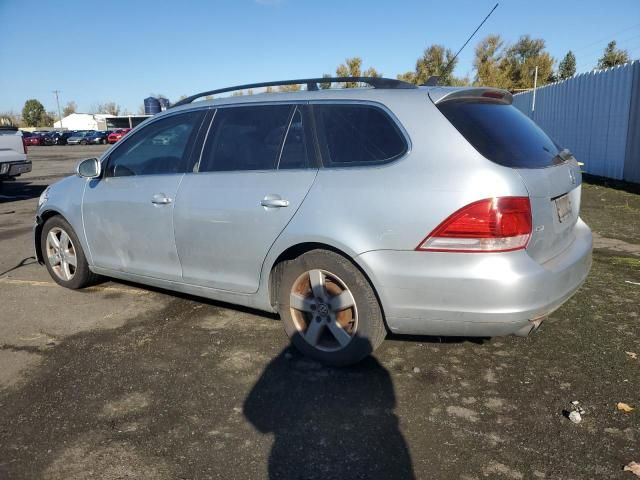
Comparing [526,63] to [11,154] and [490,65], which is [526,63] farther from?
[11,154]

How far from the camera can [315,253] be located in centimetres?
335

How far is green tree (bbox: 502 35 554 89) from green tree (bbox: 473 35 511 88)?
138 centimetres

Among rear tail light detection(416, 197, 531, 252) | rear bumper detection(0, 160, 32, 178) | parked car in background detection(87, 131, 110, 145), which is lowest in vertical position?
parked car in background detection(87, 131, 110, 145)

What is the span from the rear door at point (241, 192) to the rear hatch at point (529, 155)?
99 cm

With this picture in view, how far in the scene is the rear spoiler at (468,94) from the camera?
3205 mm

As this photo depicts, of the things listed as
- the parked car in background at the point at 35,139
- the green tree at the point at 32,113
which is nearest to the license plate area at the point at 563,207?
the parked car in background at the point at 35,139

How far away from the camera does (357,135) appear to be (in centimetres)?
332

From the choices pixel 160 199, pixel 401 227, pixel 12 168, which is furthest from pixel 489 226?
pixel 12 168

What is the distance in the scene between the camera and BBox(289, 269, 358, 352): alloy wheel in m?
3.33

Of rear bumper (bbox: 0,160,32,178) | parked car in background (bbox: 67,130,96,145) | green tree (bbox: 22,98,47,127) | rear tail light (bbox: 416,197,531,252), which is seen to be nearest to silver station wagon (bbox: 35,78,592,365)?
rear tail light (bbox: 416,197,531,252)

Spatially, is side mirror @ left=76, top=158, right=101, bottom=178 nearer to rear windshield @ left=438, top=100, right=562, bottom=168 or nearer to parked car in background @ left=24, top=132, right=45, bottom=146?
rear windshield @ left=438, top=100, right=562, bottom=168

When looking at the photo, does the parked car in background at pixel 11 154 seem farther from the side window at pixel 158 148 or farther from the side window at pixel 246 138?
the side window at pixel 246 138

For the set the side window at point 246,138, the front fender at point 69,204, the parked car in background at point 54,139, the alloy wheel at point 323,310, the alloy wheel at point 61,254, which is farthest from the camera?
the parked car in background at point 54,139

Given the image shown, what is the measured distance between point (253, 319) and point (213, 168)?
1.29 meters
